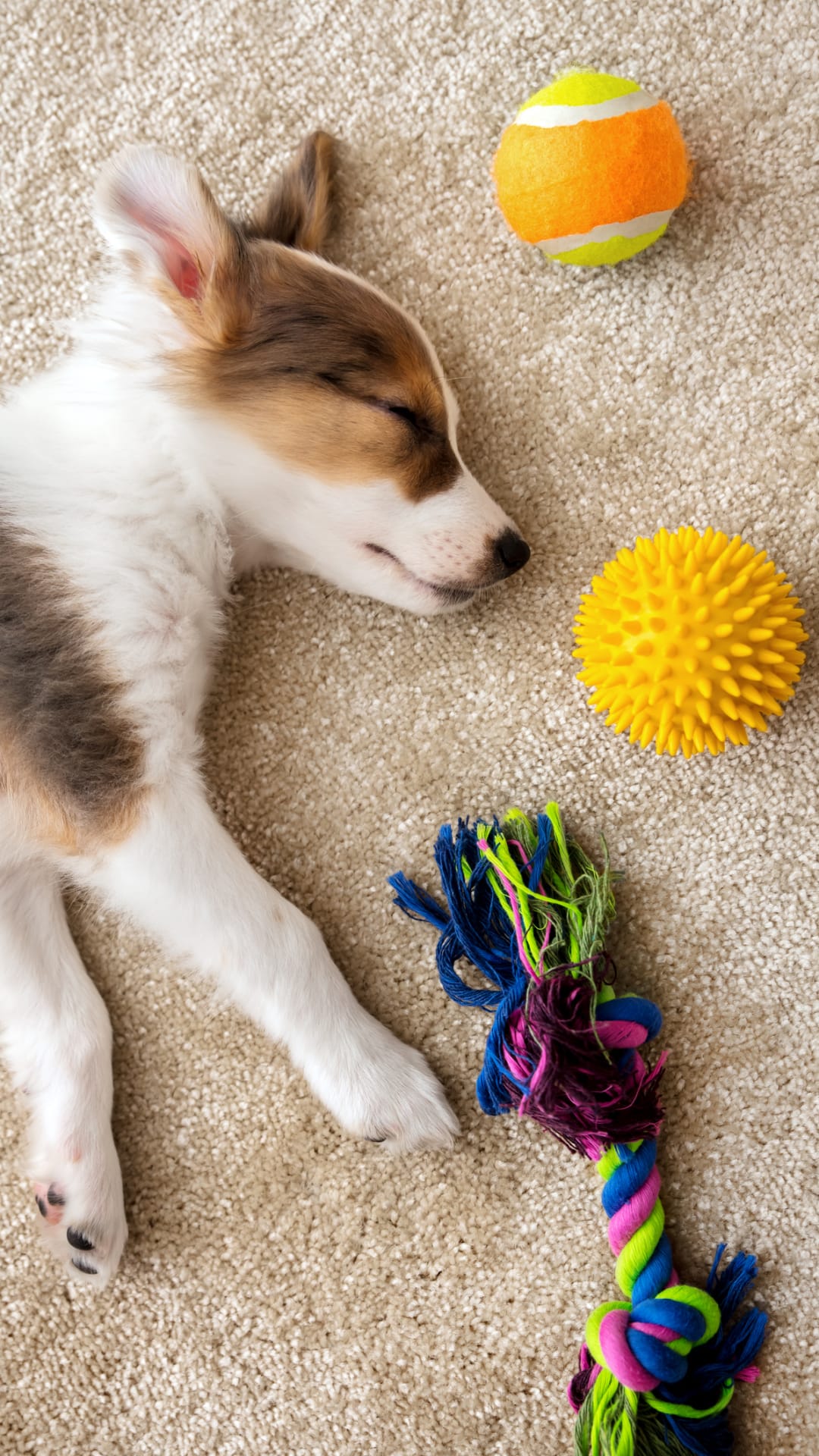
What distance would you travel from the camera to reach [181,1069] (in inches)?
73.5

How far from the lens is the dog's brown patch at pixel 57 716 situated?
1.56 meters

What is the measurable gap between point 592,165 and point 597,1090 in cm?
144

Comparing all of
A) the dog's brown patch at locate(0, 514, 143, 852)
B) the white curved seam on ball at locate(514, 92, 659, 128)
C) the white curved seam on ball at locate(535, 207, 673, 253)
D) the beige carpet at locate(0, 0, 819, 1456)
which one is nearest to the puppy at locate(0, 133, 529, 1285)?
the dog's brown patch at locate(0, 514, 143, 852)

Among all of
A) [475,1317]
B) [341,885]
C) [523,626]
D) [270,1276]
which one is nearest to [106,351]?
A: [523,626]

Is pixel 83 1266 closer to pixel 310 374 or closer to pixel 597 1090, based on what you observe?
pixel 597 1090

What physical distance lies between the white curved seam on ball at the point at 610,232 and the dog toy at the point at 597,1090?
0.96 meters

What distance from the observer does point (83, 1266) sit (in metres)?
1.75

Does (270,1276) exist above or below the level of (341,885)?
below

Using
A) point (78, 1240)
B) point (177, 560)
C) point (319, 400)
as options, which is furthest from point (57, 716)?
point (78, 1240)

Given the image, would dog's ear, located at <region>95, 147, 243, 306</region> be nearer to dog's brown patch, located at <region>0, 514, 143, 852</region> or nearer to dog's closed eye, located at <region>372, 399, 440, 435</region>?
dog's closed eye, located at <region>372, 399, 440, 435</region>

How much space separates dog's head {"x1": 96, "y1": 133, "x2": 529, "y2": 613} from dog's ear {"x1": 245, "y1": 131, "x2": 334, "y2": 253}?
0.36 feet

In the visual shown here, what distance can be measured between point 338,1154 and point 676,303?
1.66 metres

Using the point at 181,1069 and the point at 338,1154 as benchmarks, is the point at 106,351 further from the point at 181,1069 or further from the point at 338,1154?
the point at 338,1154

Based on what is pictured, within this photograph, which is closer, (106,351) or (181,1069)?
(106,351)
